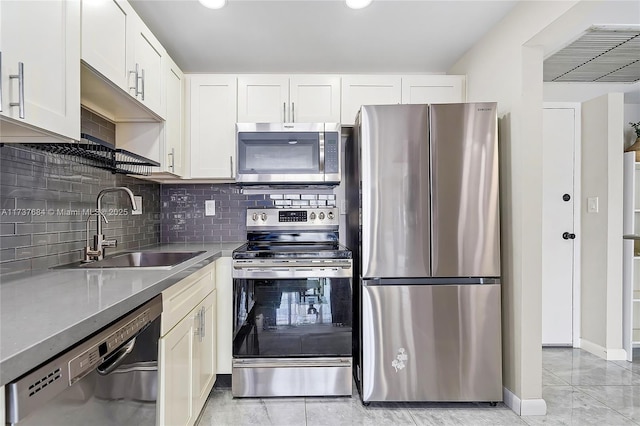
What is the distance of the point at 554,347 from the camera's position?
2996 mm

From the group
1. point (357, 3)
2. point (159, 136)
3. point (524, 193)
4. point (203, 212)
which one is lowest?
point (203, 212)

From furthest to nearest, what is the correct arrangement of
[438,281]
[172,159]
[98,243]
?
[172,159]
[438,281]
[98,243]

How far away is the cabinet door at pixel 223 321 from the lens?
7.26 ft

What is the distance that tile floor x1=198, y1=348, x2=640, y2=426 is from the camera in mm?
1906

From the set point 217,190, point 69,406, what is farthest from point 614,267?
point 69,406

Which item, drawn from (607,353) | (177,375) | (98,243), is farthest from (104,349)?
(607,353)

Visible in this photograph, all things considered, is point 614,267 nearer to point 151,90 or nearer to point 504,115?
point 504,115

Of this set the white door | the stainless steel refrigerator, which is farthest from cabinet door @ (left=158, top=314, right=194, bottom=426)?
the white door

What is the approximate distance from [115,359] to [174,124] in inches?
67.9

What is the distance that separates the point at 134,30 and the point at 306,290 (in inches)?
66.9

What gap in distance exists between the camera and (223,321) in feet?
7.29

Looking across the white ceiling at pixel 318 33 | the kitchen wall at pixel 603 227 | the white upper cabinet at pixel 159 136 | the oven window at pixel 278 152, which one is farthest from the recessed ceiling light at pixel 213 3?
the kitchen wall at pixel 603 227

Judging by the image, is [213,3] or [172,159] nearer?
[213,3]

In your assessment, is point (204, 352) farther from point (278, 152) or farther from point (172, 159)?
point (278, 152)
